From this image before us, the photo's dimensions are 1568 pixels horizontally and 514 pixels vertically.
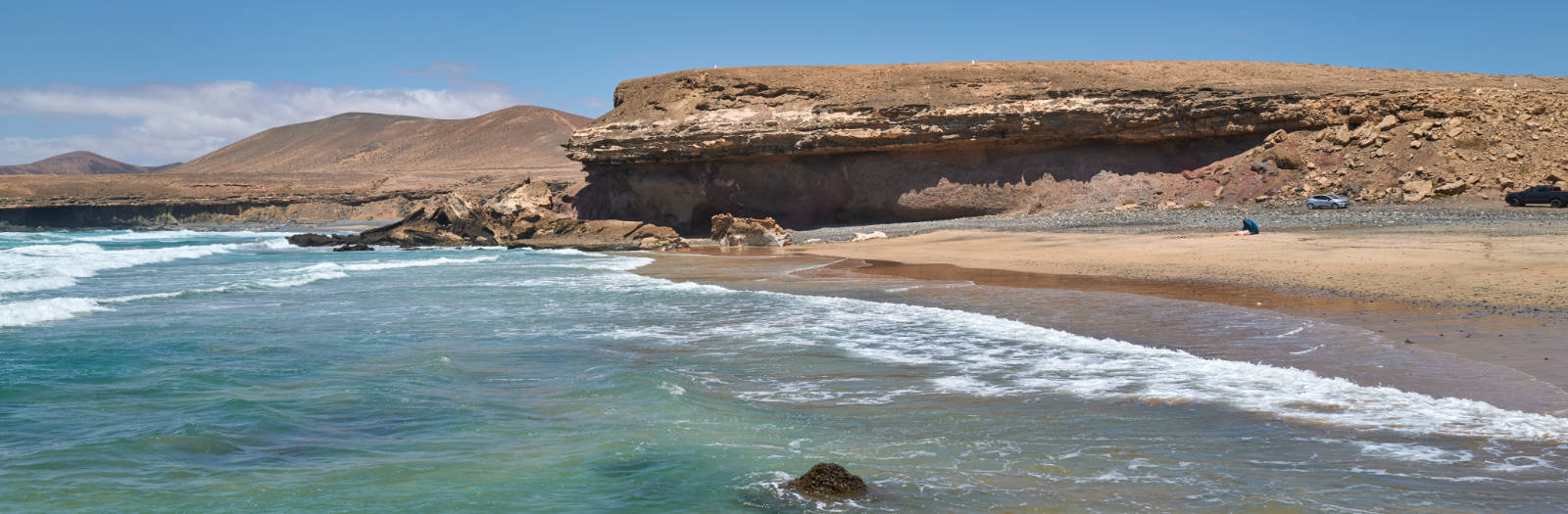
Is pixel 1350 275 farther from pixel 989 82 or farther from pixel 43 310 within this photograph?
pixel 989 82

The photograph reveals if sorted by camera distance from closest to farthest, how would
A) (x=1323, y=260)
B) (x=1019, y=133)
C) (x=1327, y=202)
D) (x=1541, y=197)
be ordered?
(x=1323, y=260) < (x=1541, y=197) < (x=1327, y=202) < (x=1019, y=133)

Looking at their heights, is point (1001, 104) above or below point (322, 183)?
above

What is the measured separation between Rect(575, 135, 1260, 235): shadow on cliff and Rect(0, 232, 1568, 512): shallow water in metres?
22.2

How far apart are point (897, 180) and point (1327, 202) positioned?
13.7m

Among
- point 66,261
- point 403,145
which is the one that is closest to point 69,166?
point 403,145

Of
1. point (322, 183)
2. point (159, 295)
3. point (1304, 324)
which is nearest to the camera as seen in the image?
point (1304, 324)

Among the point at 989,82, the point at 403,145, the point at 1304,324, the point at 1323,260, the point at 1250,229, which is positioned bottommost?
the point at 1304,324

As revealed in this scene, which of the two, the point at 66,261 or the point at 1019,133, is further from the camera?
the point at 1019,133

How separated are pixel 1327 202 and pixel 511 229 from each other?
26.6 metres

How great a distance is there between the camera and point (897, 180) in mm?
34750

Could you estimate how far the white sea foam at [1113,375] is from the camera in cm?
566

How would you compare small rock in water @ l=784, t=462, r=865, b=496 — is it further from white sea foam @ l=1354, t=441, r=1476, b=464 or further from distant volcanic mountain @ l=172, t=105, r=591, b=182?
distant volcanic mountain @ l=172, t=105, r=591, b=182

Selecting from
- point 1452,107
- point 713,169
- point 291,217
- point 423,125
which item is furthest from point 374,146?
point 1452,107

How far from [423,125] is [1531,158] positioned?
13825 cm
